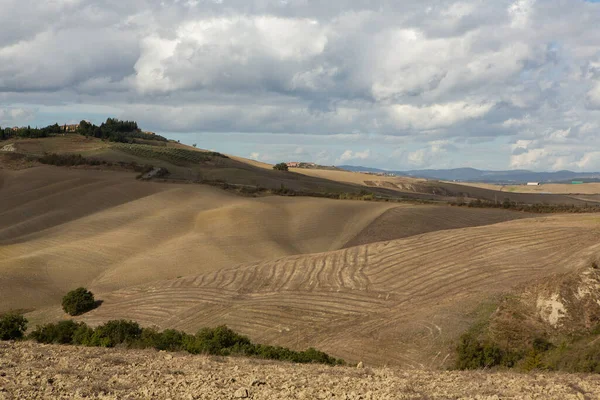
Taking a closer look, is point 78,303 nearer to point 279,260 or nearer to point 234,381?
point 279,260

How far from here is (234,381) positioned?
12742 mm

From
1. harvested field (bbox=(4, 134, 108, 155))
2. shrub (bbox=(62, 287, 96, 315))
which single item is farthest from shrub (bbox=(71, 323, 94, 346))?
harvested field (bbox=(4, 134, 108, 155))

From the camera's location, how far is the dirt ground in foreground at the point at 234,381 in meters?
11.7

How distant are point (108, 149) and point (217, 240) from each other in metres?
59.3

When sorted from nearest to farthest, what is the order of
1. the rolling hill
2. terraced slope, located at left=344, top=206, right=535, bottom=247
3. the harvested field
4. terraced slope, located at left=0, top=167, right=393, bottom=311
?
the rolling hill < terraced slope, located at left=0, top=167, right=393, bottom=311 < terraced slope, located at left=344, top=206, right=535, bottom=247 < the harvested field

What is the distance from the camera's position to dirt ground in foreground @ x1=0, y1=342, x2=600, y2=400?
1166cm

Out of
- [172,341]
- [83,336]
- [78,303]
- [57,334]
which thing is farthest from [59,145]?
[172,341]

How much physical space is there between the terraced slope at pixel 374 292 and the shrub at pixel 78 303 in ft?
2.65

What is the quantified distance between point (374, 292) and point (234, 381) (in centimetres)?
1819

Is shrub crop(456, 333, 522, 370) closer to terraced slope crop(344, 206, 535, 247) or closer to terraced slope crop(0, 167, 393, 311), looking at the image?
terraced slope crop(0, 167, 393, 311)

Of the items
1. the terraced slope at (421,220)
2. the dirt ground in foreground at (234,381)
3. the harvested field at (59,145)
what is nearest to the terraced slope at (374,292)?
the dirt ground in foreground at (234,381)

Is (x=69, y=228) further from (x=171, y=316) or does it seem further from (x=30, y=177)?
(x=171, y=316)

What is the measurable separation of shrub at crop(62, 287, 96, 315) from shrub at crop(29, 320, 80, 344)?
32.5 ft

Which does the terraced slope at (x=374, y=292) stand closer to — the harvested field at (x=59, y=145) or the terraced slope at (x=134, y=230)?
the terraced slope at (x=134, y=230)
